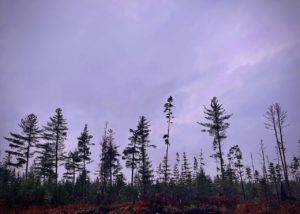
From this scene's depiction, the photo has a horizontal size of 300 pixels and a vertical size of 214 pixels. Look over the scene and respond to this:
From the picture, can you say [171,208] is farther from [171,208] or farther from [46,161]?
[46,161]

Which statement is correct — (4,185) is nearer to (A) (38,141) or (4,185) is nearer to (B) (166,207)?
(A) (38,141)

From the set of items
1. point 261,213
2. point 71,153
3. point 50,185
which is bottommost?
point 261,213

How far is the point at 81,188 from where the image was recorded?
125ft

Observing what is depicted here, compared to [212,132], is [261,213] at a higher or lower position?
lower

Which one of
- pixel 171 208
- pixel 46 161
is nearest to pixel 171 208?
pixel 171 208

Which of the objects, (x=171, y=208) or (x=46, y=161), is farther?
(x=46, y=161)

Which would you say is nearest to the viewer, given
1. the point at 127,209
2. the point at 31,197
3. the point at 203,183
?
the point at 127,209

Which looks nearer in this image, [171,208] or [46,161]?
[171,208]

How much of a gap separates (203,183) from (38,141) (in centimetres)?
3501

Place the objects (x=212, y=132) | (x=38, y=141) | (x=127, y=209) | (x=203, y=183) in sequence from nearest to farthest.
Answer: (x=127, y=209), (x=212, y=132), (x=38, y=141), (x=203, y=183)

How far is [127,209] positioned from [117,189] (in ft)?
62.2

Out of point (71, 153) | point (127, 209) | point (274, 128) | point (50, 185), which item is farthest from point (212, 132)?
point (71, 153)

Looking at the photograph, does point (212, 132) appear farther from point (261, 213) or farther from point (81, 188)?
point (81, 188)

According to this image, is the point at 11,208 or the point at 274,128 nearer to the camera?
the point at 11,208
